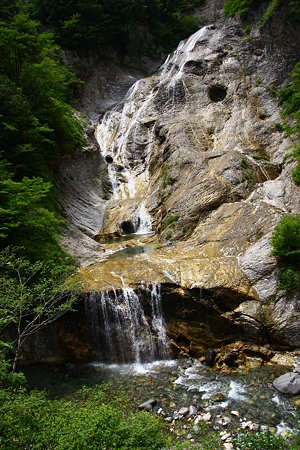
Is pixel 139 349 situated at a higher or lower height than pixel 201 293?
lower

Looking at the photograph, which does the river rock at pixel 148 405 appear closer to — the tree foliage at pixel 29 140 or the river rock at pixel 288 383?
the river rock at pixel 288 383

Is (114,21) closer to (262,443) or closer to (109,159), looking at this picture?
(109,159)

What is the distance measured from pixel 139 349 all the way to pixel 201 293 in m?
3.00

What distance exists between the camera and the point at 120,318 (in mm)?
11523

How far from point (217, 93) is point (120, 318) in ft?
68.1

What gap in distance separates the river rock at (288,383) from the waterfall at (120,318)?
13.6 ft

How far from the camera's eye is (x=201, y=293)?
11.2 metres

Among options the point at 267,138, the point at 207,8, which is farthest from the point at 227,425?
the point at 207,8

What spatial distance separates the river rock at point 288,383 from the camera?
836 cm

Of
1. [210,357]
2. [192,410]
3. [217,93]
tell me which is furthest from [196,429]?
[217,93]

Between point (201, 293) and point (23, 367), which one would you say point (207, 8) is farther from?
point (23, 367)

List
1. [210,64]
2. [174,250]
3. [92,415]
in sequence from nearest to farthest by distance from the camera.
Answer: [92,415] → [174,250] → [210,64]

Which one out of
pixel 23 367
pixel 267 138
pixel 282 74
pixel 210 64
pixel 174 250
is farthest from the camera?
pixel 210 64

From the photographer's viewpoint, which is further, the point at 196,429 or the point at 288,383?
the point at 288,383
